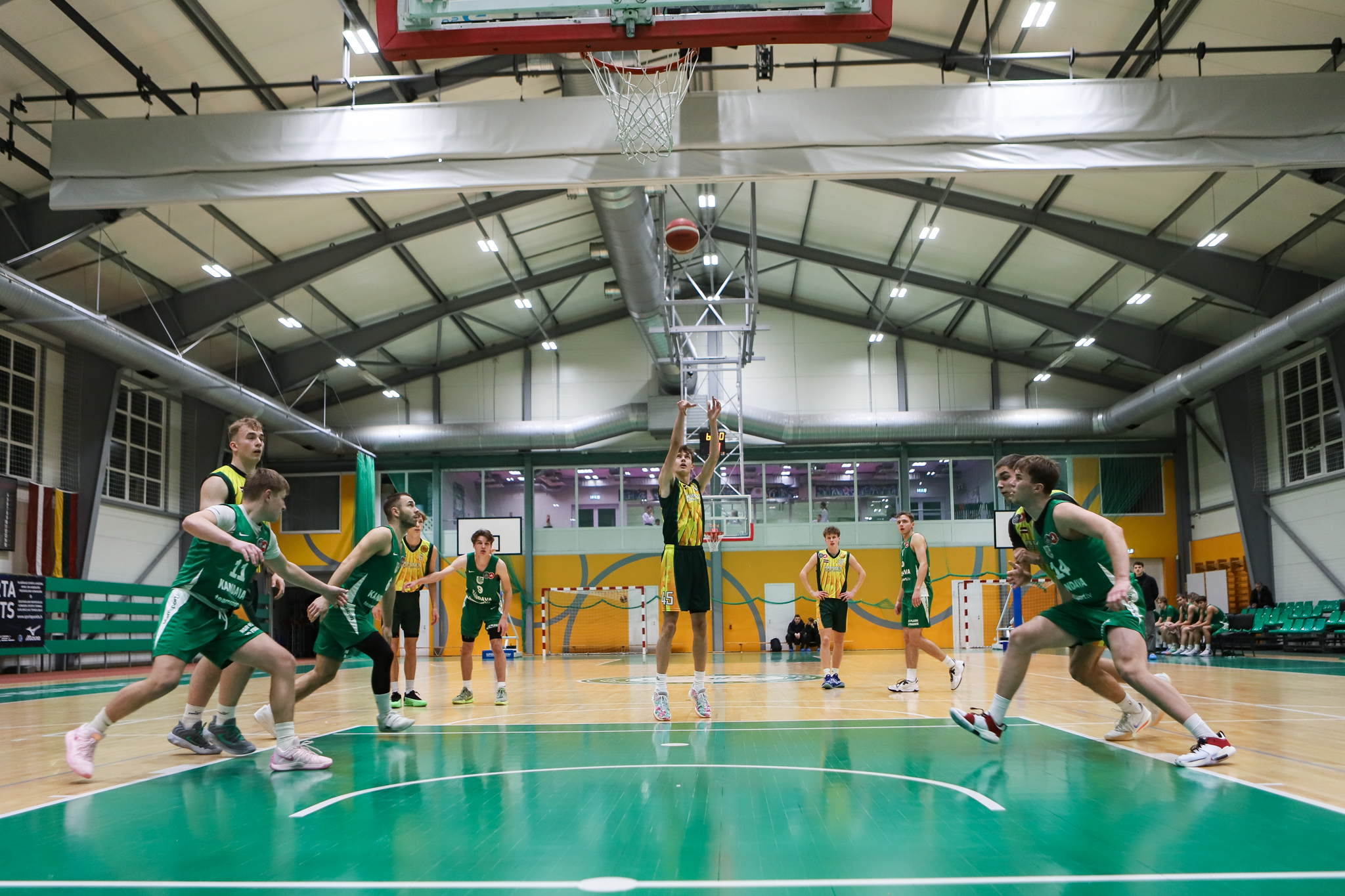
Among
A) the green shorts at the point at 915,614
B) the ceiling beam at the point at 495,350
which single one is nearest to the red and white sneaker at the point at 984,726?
the green shorts at the point at 915,614

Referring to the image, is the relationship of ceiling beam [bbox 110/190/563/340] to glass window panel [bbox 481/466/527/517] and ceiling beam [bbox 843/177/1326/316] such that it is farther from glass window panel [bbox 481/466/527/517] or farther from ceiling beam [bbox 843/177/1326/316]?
glass window panel [bbox 481/466/527/517]

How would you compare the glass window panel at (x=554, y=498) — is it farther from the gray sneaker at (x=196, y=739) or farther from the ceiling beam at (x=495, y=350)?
the gray sneaker at (x=196, y=739)

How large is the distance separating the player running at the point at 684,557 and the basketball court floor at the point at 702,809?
0.51 metres

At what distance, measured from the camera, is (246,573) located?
5832mm

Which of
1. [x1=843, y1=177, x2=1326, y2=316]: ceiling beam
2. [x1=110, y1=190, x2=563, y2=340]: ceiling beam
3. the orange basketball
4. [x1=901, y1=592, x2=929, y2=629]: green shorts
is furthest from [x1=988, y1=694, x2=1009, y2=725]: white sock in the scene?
[x1=110, y1=190, x2=563, y2=340]: ceiling beam

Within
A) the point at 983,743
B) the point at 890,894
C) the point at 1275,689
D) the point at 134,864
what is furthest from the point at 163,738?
the point at 1275,689

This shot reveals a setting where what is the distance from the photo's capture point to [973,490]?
29.5 meters

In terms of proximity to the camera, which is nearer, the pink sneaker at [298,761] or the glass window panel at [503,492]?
the pink sneaker at [298,761]

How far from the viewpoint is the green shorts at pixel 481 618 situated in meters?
10.5

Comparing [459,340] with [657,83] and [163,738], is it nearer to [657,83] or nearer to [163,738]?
[657,83]

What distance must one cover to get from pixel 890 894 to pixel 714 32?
574 centimetres

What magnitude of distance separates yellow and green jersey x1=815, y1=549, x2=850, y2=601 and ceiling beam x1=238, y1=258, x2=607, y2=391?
1525cm

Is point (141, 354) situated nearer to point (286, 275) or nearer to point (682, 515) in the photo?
point (286, 275)

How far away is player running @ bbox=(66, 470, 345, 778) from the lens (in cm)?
546
